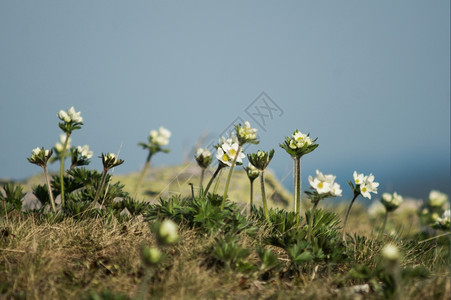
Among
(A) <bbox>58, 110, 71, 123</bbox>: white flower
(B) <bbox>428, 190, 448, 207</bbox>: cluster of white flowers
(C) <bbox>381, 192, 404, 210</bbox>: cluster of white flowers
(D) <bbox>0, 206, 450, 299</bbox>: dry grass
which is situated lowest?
(D) <bbox>0, 206, 450, 299</bbox>: dry grass

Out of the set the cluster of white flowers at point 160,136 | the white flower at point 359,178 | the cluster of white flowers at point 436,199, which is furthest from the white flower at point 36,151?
the cluster of white flowers at point 436,199

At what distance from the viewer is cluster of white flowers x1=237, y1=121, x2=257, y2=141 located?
129 inches

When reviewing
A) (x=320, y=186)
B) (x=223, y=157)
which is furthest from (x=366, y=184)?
(x=223, y=157)

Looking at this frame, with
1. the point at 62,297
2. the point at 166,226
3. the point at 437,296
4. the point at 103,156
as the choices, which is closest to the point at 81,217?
the point at 103,156

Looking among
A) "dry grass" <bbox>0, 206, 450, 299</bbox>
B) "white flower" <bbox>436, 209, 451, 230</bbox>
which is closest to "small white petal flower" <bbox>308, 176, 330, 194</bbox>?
"dry grass" <bbox>0, 206, 450, 299</bbox>

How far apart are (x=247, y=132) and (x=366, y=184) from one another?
134 centimetres

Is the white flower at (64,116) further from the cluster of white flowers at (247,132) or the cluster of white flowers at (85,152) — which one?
the cluster of white flowers at (247,132)

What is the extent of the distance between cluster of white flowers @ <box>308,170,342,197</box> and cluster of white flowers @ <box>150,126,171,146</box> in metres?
1.22

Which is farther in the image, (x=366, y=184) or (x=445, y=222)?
(x=445, y=222)

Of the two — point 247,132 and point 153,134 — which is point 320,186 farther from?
point 153,134

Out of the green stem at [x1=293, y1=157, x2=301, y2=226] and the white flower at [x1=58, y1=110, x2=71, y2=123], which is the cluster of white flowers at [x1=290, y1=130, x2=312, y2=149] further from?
the white flower at [x1=58, y1=110, x2=71, y2=123]

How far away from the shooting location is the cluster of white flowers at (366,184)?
3.78 m

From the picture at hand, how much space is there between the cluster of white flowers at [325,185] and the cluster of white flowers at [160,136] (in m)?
1.22

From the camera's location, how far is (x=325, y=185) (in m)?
3.15
